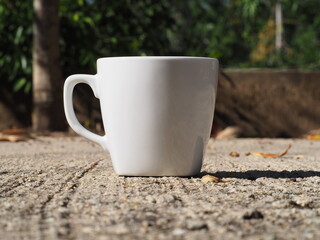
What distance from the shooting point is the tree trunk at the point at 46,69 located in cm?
331

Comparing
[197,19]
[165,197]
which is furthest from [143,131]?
[197,19]

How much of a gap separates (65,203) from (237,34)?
869 inches

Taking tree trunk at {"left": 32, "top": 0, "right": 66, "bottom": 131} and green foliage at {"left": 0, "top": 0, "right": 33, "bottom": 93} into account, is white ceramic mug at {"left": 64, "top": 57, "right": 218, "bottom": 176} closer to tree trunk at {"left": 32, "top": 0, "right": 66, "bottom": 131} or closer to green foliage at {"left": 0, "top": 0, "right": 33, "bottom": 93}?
tree trunk at {"left": 32, "top": 0, "right": 66, "bottom": 131}

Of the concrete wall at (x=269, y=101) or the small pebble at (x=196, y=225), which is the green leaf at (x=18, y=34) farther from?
the small pebble at (x=196, y=225)

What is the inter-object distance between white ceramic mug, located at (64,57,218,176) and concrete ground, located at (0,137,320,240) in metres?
0.06

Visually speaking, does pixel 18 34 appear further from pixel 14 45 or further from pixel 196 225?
pixel 196 225

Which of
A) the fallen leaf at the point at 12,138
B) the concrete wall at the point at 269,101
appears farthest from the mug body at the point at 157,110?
the concrete wall at the point at 269,101

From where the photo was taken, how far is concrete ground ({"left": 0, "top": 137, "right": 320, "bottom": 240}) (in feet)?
3.01

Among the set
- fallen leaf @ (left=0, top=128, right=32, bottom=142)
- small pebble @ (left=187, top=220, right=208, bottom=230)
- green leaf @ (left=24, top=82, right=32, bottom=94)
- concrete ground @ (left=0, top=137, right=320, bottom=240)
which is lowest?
fallen leaf @ (left=0, top=128, right=32, bottom=142)

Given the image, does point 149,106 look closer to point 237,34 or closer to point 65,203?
point 65,203

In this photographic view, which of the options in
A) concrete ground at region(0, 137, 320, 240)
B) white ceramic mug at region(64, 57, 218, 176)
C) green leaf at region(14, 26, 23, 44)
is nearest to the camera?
concrete ground at region(0, 137, 320, 240)

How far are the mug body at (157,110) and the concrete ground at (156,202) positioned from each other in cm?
6

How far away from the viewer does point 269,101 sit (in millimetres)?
3656

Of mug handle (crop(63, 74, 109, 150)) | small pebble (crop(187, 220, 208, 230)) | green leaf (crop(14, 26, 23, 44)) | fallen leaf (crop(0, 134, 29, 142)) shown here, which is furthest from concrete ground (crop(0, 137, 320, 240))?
green leaf (crop(14, 26, 23, 44))
